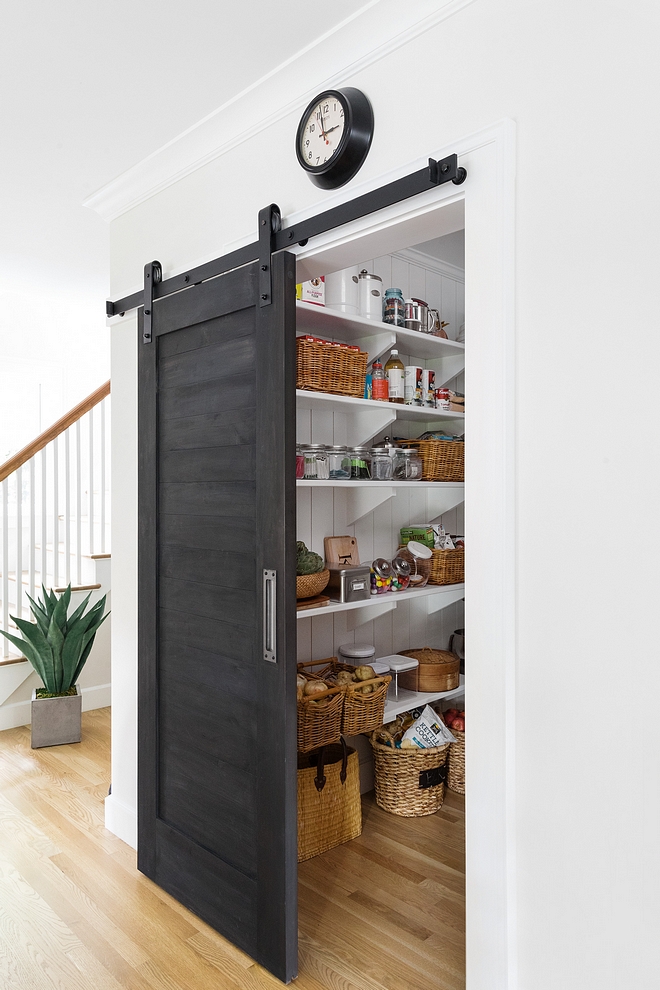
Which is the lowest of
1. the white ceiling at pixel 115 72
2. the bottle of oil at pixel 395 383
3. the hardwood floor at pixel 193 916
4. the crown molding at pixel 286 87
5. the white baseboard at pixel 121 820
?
the hardwood floor at pixel 193 916

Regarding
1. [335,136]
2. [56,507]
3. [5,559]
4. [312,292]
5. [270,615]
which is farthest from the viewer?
[56,507]

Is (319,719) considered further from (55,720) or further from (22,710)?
(22,710)

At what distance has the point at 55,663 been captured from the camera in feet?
12.1

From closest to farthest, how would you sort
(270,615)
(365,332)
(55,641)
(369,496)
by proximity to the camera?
(270,615) < (365,332) < (369,496) < (55,641)

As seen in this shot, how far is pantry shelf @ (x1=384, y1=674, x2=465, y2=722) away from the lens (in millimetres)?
2869

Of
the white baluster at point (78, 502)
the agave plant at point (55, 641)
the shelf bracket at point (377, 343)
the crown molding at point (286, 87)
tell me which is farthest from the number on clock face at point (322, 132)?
the white baluster at point (78, 502)

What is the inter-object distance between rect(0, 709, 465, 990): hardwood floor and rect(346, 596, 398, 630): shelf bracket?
2.56ft

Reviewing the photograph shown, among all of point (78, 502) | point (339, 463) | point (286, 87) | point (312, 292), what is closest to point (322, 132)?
point (286, 87)

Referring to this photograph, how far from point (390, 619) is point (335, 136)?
2149mm

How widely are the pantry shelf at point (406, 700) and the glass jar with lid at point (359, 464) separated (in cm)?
96

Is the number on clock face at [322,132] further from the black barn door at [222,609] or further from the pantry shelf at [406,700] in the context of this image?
the pantry shelf at [406,700]

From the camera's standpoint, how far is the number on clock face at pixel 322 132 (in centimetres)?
175
